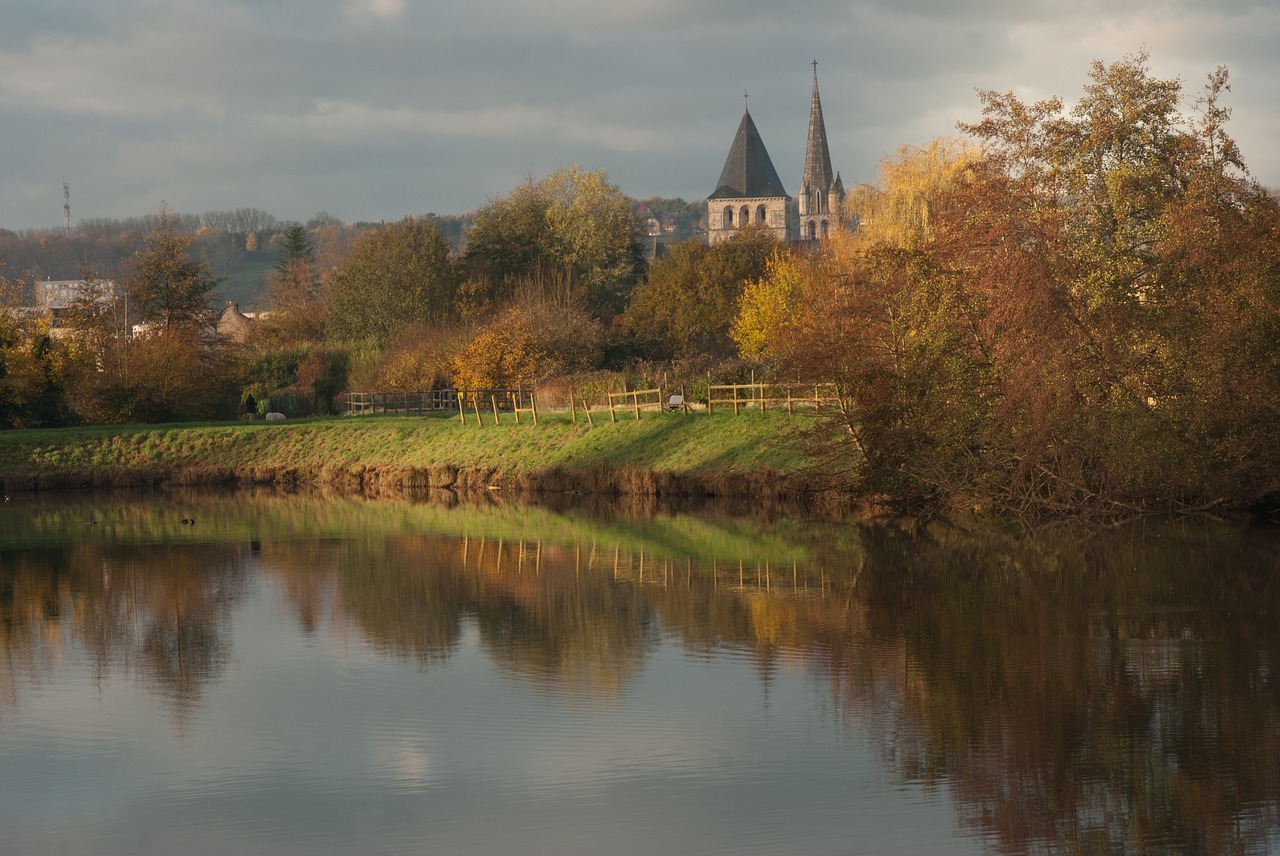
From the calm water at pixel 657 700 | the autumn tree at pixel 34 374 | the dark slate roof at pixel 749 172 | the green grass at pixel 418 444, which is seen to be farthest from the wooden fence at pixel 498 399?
the dark slate roof at pixel 749 172

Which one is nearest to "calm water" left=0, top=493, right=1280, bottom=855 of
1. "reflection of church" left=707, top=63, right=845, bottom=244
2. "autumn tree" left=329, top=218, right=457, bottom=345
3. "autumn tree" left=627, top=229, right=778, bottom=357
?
"autumn tree" left=329, top=218, right=457, bottom=345

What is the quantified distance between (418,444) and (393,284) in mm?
27324

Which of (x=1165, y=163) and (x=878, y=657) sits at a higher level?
(x=1165, y=163)

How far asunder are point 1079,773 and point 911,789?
1.29m

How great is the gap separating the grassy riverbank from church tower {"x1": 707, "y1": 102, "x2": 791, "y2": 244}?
88369mm

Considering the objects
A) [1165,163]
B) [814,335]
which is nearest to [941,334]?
[814,335]

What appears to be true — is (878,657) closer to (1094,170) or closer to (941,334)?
(941,334)

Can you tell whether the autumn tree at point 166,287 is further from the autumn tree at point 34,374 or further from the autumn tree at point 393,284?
the autumn tree at point 393,284

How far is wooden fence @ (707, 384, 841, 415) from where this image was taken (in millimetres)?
36772

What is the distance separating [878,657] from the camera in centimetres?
1516

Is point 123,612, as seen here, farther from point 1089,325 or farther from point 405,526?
point 1089,325

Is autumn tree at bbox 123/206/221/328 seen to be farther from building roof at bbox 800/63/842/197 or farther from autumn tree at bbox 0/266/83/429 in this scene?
building roof at bbox 800/63/842/197

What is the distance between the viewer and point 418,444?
143 feet

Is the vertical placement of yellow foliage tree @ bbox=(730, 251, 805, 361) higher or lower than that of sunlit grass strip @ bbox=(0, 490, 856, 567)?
higher
